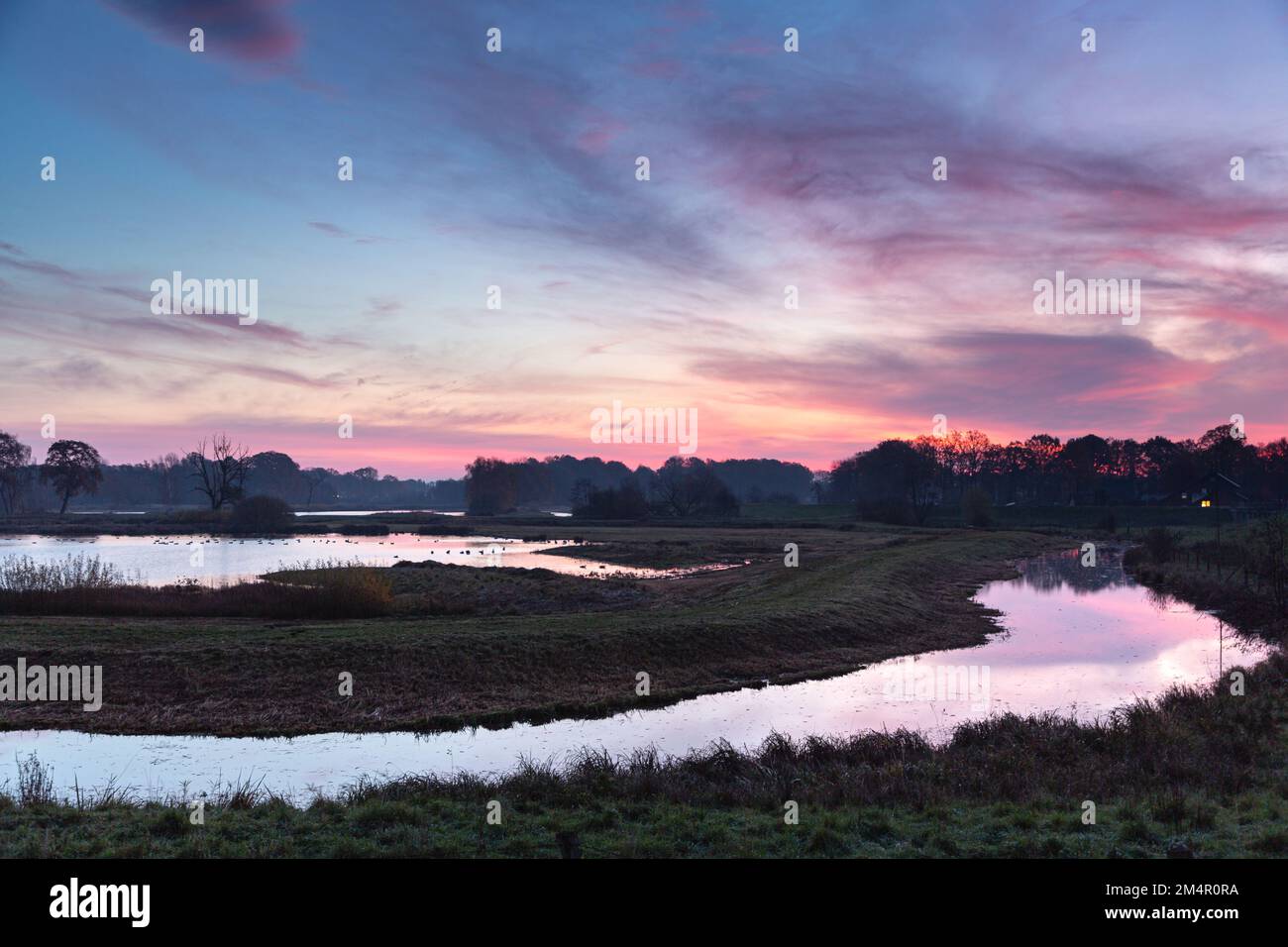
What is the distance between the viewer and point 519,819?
11.4 metres

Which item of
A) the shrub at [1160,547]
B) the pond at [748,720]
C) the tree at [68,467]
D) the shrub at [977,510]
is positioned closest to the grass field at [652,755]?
the pond at [748,720]

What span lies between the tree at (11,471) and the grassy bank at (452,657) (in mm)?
146376

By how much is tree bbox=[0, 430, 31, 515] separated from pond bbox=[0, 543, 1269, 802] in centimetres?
16002

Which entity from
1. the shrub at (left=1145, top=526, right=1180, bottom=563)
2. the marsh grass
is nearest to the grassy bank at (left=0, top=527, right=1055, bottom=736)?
the marsh grass

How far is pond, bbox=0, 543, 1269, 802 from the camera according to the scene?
16922 millimetres

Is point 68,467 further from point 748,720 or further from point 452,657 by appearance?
point 748,720

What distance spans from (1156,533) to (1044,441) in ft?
435

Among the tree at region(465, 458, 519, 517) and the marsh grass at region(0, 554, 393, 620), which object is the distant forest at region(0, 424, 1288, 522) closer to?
the tree at region(465, 458, 519, 517)

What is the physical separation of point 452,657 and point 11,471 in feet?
534

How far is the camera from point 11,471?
14500 centimetres

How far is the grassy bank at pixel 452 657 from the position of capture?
21516mm

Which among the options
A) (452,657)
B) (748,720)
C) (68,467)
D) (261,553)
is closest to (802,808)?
(748,720)
